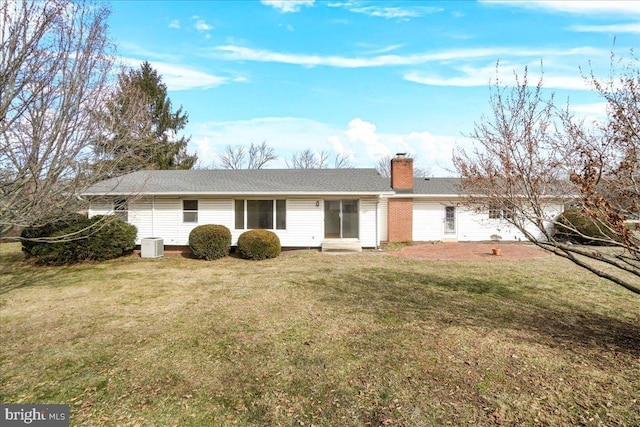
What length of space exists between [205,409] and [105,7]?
638 cm

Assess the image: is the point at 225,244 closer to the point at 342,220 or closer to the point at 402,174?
the point at 342,220

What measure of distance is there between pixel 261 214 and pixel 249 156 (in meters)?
31.7

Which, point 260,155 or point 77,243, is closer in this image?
point 77,243

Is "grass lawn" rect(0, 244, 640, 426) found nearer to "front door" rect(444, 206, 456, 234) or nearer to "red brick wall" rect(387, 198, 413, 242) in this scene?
"red brick wall" rect(387, 198, 413, 242)

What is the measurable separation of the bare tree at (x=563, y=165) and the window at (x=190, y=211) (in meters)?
11.6

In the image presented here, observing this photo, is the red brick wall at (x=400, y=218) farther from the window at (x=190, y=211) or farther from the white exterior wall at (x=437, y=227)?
the window at (x=190, y=211)

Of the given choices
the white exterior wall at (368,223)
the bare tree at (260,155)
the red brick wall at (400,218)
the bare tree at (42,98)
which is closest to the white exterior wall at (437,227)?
the red brick wall at (400,218)

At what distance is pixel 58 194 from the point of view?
5.60 meters

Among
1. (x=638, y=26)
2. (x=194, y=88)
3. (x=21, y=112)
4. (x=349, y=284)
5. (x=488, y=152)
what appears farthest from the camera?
(x=194, y=88)

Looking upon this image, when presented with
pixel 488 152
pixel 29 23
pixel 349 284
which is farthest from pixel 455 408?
pixel 29 23

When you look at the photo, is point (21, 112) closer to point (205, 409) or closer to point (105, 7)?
point (105, 7)

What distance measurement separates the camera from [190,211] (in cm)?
1442

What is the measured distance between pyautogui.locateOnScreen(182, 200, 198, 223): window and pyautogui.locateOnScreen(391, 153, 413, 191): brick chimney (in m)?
10.0

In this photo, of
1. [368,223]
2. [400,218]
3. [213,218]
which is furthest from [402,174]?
[213,218]
